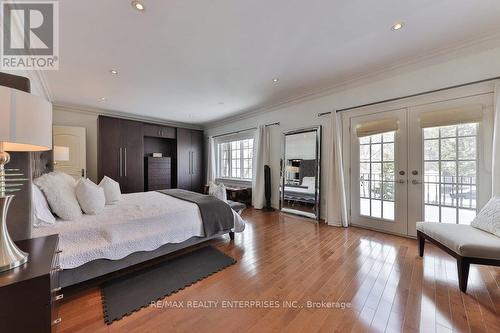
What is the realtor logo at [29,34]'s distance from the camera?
1.75 m

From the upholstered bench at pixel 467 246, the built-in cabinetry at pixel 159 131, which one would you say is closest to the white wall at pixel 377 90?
the upholstered bench at pixel 467 246

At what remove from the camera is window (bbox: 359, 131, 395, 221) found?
3.07 metres

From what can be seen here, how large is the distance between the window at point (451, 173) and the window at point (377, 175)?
0.42m

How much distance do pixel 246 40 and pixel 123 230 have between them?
241 centimetres

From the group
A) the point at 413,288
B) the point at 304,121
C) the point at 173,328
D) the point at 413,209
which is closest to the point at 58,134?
the point at 173,328

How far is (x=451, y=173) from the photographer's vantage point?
8.43ft

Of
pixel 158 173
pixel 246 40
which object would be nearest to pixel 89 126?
pixel 158 173

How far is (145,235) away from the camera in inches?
78.4

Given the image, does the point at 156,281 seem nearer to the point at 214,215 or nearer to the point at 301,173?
the point at 214,215

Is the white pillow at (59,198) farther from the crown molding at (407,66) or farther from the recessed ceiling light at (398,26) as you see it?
the crown molding at (407,66)

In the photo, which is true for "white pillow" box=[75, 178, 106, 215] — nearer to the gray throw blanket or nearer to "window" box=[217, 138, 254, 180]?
the gray throw blanket

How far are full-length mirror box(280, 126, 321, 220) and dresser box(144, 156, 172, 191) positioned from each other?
358cm

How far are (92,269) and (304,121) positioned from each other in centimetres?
397

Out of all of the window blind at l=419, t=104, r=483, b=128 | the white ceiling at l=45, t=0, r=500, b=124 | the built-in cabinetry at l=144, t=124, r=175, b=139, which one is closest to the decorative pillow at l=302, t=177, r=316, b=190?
the white ceiling at l=45, t=0, r=500, b=124
